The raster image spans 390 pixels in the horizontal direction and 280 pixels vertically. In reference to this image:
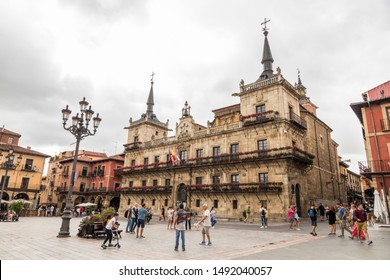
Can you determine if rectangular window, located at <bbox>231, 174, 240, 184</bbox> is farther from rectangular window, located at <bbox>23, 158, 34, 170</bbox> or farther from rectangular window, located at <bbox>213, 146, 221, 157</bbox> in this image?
rectangular window, located at <bbox>23, 158, 34, 170</bbox>

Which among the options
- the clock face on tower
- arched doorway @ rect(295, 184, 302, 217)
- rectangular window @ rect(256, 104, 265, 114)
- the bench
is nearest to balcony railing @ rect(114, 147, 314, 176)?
arched doorway @ rect(295, 184, 302, 217)

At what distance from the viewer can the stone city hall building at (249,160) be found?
82.7 ft

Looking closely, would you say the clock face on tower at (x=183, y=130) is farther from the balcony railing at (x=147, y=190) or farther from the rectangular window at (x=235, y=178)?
the rectangular window at (x=235, y=178)

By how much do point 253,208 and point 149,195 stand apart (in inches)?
654

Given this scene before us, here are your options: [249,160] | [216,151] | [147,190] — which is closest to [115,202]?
[147,190]

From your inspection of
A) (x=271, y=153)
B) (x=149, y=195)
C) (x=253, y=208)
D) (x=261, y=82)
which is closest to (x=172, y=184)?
(x=149, y=195)

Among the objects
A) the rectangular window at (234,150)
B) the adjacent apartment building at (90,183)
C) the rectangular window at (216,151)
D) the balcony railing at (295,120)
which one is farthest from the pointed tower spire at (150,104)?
the balcony railing at (295,120)

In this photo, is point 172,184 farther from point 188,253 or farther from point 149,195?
point 188,253

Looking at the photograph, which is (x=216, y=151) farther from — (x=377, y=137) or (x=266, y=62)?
(x=377, y=137)

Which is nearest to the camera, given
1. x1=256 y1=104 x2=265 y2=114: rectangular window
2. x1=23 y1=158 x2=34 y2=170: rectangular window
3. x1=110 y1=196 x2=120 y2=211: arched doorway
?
x1=256 y1=104 x2=265 y2=114: rectangular window

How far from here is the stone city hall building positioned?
25.2 metres

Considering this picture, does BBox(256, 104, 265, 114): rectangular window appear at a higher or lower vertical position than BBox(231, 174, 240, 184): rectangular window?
higher

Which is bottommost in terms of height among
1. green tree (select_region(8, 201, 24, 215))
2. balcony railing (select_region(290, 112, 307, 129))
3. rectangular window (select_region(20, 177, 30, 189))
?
green tree (select_region(8, 201, 24, 215))

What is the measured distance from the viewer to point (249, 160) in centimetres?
2648
